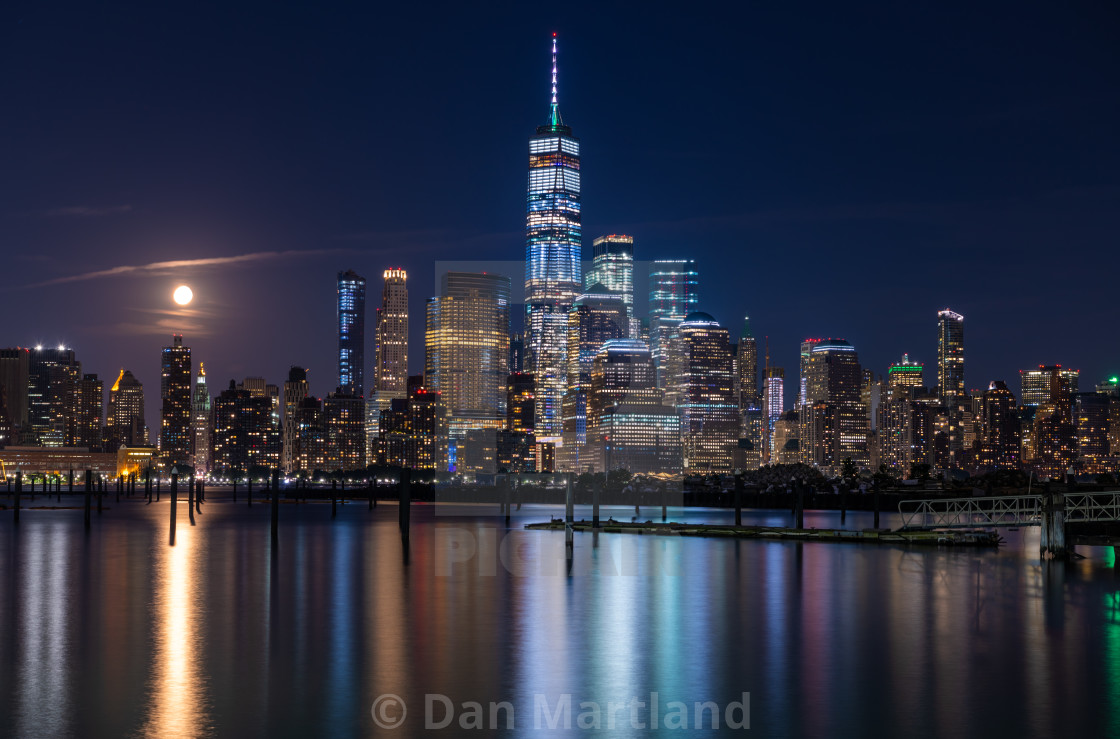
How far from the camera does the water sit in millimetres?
17016

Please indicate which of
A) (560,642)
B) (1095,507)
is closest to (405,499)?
(1095,507)

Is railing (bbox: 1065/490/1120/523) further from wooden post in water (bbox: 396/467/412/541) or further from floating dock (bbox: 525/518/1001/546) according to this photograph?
wooden post in water (bbox: 396/467/412/541)

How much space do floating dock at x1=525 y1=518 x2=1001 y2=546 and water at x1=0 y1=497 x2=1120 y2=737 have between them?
217 inches

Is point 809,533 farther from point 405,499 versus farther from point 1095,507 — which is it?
point 405,499

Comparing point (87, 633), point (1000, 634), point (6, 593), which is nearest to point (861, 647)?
point (1000, 634)

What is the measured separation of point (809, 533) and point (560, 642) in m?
38.3

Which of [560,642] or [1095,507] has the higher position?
[1095,507]

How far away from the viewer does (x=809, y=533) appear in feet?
198

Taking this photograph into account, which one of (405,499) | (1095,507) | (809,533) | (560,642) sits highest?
(1095,507)

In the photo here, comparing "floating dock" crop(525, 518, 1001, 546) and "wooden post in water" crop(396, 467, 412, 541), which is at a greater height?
"wooden post in water" crop(396, 467, 412, 541)

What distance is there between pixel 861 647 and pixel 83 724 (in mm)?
15287

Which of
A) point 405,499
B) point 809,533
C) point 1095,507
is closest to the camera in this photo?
point 1095,507

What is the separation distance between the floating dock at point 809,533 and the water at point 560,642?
5.51 meters

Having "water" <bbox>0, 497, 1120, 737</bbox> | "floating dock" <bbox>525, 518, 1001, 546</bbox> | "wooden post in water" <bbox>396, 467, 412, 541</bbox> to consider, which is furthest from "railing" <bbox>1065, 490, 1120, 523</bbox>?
"wooden post in water" <bbox>396, 467, 412, 541</bbox>
